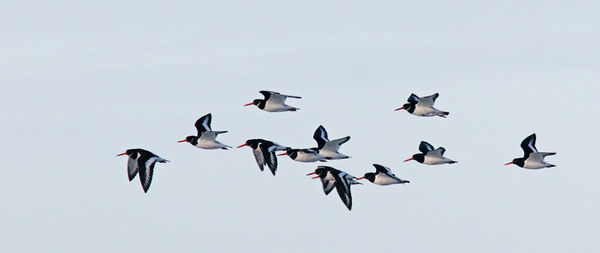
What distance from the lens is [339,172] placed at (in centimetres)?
6981

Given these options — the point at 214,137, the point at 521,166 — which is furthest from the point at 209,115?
the point at 521,166

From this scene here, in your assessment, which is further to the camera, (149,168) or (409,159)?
(409,159)

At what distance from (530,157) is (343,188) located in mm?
8430

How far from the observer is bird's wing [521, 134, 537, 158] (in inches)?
2808

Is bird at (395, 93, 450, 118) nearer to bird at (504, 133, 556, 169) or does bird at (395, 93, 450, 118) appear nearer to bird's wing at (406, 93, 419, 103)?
bird's wing at (406, 93, 419, 103)

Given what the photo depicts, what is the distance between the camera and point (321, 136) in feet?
237

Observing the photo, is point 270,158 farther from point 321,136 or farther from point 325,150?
point 321,136

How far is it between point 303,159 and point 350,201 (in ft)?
17.5

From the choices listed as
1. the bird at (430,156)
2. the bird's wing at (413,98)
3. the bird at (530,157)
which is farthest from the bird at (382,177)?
the bird at (530,157)

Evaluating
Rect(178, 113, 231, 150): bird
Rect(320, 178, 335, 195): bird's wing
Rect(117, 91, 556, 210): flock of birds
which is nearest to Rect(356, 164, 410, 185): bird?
Rect(117, 91, 556, 210): flock of birds

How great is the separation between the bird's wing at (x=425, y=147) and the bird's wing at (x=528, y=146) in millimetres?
3830

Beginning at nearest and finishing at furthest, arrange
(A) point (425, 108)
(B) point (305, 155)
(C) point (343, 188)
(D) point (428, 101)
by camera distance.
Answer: (C) point (343, 188), (D) point (428, 101), (A) point (425, 108), (B) point (305, 155)

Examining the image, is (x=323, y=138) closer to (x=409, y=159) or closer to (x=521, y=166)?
(x=409, y=159)

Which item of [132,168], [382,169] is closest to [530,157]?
[382,169]
